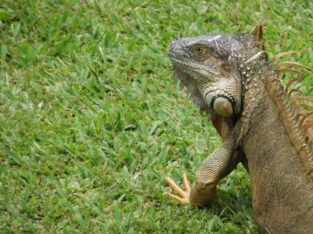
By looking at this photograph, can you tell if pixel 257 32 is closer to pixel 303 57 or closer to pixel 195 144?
pixel 195 144

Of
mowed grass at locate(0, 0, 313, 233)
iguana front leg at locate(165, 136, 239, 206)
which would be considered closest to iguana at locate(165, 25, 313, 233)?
iguana front leg at locate(165, 136, 239, 206)

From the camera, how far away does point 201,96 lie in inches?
215

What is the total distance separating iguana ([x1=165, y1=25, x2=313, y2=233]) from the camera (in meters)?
4.85

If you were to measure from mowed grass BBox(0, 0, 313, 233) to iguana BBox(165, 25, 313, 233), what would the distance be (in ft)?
1.25

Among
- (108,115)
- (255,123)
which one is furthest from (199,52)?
(108,115)

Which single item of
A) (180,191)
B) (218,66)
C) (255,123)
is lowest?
(180,191)

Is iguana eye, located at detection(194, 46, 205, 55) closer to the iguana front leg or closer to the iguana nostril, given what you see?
the iguana nostril

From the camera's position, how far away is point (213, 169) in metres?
5.36

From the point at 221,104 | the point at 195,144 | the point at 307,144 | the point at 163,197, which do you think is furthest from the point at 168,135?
the point at 307,144

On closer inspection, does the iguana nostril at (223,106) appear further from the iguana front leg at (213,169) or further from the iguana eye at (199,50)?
the iguana eye at (199,50)

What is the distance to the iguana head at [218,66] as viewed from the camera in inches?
205

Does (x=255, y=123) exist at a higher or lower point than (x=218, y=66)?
lower

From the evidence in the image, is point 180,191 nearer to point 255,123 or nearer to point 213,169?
point 213,169

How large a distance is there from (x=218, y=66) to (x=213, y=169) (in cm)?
72
